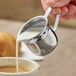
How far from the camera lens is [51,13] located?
681 mm

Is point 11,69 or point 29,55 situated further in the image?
point 29,55

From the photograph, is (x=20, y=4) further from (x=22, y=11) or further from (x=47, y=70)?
(x=47, y=70)

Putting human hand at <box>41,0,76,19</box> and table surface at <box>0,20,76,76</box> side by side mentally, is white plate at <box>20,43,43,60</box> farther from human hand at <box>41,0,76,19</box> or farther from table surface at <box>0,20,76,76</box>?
human hand at <box>41,0,76,19</box>

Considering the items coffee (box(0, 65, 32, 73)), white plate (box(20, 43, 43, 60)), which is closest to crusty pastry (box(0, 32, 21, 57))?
white plate (box(20, 43, 43, 60))

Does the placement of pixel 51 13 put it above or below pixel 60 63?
above

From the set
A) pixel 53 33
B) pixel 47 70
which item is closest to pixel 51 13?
pixel 53 33

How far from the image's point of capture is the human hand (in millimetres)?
652

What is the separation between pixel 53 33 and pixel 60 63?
30 cm

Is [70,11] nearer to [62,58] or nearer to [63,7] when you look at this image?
[63,7]

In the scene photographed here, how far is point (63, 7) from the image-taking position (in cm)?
68

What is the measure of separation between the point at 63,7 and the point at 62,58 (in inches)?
12.6

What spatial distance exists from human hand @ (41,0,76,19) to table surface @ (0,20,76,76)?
20 centimetres

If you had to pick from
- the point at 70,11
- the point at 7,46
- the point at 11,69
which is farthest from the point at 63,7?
the point at 7,46

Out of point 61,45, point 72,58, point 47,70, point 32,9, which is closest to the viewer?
point 47,70
